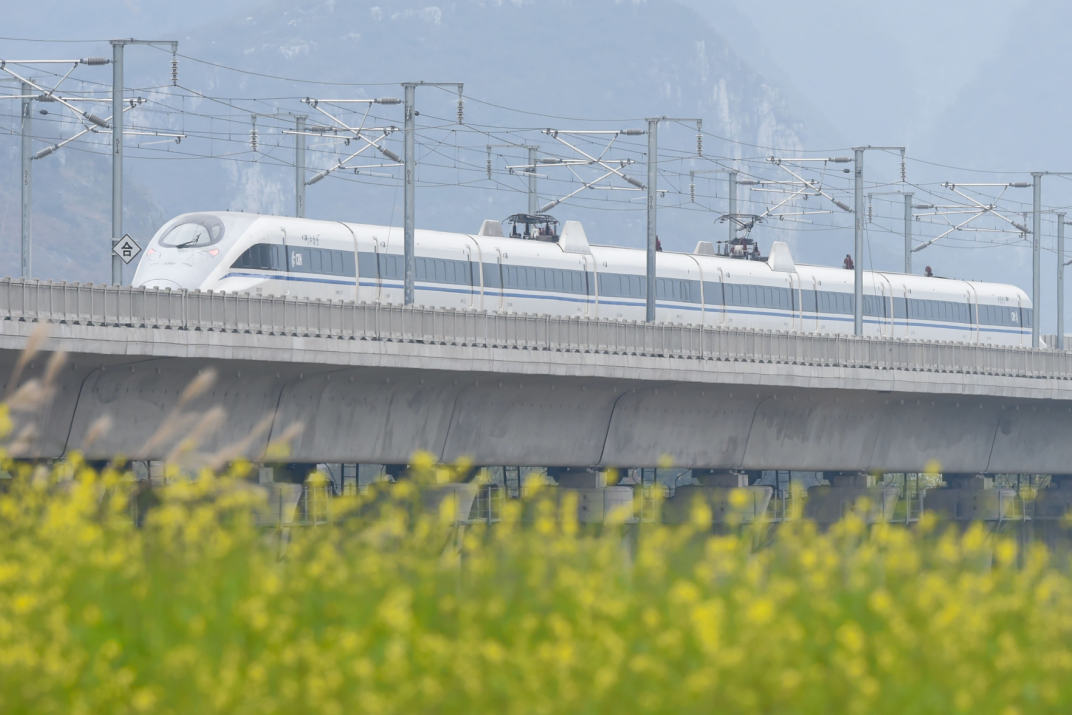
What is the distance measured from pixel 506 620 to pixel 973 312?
194 ft

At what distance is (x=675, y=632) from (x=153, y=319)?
2284 centimetres

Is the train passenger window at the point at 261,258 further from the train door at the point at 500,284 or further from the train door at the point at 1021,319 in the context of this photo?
the train door at the point at 1021,319

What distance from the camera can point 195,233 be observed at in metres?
42.7

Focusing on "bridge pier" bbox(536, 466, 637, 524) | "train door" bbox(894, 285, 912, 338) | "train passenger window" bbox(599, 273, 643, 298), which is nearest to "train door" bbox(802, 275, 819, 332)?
"train door" bbox(894, 285, 912, 338)

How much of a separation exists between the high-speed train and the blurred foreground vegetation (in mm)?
30303

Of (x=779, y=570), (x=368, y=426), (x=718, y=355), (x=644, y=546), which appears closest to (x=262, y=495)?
(x=644, y=546)

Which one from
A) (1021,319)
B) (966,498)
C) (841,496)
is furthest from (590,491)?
(1021,319)

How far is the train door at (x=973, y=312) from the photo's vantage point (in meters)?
65.6

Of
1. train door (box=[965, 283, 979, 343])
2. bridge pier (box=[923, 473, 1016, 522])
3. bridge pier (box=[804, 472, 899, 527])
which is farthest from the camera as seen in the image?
train door (box=[965, 283, 979, 343])

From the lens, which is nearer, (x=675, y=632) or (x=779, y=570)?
(x=675, y=632)

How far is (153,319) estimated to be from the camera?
3022 centimetres

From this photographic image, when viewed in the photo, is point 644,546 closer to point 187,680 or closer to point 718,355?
point 187,680

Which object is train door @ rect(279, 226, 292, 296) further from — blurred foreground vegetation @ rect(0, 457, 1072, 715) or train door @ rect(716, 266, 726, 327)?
blurred foreground vegetation @ rect(0, 457, 1072, 715)

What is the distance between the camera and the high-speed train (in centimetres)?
4200
